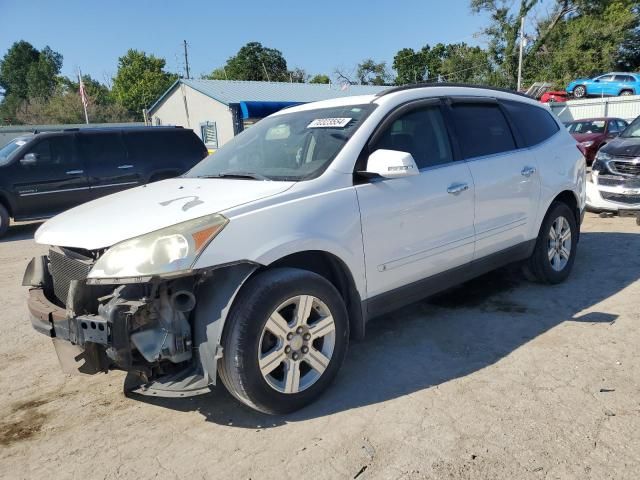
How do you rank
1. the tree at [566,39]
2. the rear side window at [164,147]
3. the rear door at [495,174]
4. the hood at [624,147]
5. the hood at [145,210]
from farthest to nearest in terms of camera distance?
the tree at [566,39] < the rear side window at [164,147] < the hood at [624,147] < the rear door at [495,174] < the hood at [145,210]

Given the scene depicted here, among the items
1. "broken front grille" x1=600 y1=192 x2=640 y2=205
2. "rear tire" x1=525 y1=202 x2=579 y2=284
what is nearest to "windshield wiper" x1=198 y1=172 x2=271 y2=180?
"rear tire" x1=525 y1=202 x2=579 y2=284

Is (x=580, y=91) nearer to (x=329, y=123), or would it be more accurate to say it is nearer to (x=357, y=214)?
(x=329, y=123)

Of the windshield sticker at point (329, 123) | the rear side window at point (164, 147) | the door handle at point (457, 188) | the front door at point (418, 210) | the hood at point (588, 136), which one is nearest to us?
the front door at point (418, 210)

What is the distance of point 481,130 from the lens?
13.8 feet

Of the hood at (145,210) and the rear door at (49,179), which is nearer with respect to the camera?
the hood at (145,210)

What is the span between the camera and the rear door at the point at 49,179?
9.48 metres

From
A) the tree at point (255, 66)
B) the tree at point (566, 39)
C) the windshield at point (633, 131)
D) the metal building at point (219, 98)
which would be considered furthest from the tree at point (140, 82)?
the windshield at point (633, 131)

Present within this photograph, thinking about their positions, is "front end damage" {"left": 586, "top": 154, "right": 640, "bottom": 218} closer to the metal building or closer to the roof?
the metal building

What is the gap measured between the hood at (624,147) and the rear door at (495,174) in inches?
174

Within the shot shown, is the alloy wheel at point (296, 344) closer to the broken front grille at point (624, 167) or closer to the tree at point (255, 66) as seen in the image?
the broken front grille at point (624, 167)

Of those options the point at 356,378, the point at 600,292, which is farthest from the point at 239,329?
the point at 600,292

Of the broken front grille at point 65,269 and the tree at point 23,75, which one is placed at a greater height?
the tree at point 23,75

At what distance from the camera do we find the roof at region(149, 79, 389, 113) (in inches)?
1216

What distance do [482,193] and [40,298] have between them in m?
3.17
